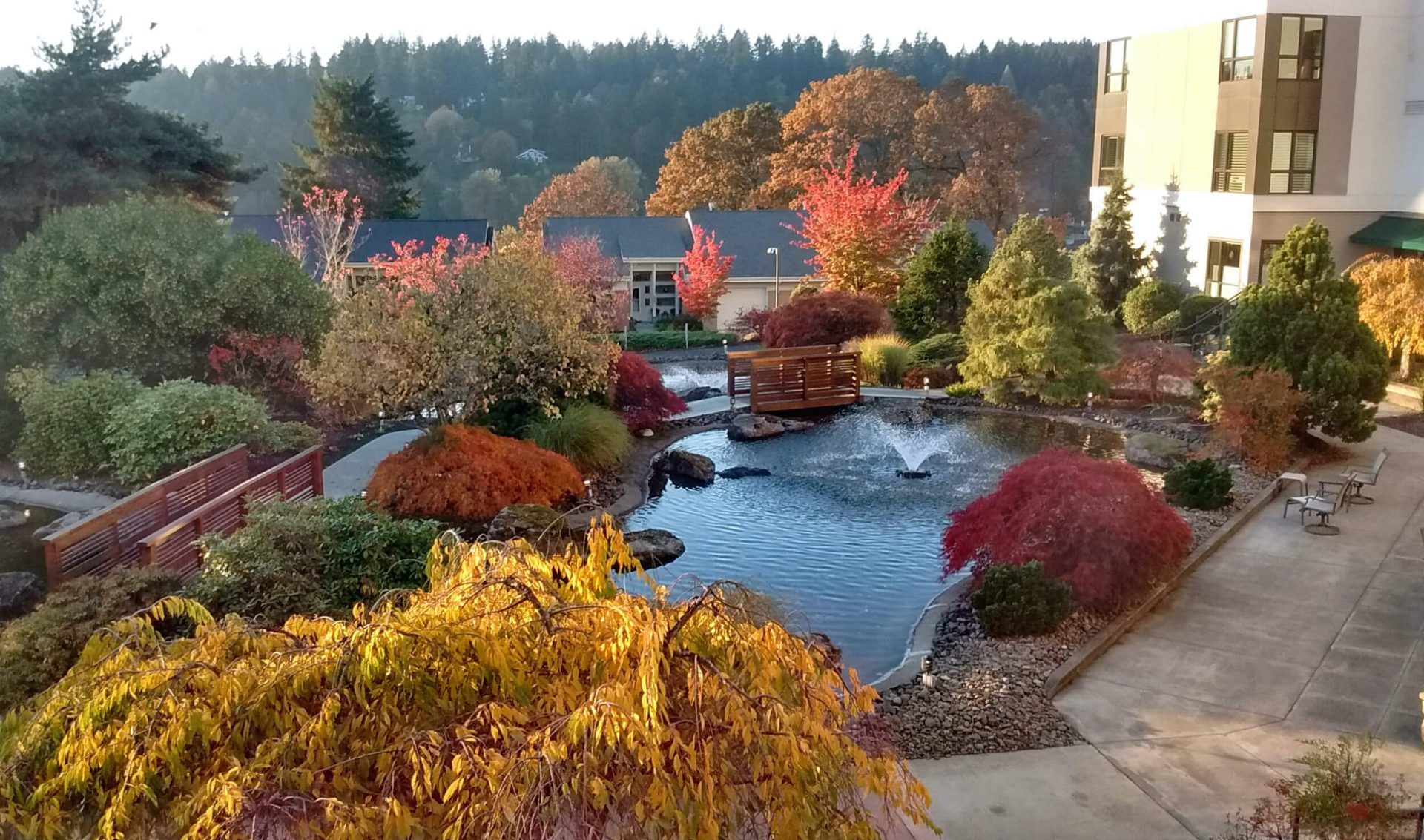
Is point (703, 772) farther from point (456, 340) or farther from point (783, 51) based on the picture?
point (783, 51)

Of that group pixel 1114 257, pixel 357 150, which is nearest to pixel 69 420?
pixel 1114 257

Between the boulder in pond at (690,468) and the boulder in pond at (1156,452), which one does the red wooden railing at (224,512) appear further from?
the boulder in pond at (1156,452)

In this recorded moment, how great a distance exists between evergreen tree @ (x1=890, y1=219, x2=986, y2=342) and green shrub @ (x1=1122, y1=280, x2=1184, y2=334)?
4.66 metres

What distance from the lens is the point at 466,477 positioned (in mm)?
14078

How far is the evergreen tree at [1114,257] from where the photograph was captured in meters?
31.2

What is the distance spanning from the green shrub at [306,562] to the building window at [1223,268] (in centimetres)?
2334

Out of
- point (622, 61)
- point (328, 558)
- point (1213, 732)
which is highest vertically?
point (622, 61)

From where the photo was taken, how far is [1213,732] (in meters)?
8.31

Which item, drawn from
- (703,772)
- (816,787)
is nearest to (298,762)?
(703,772)

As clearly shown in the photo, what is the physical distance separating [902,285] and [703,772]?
24492 millimetres

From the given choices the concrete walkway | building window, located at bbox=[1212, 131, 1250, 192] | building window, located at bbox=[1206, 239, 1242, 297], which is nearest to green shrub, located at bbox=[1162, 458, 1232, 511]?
the concrete walkway

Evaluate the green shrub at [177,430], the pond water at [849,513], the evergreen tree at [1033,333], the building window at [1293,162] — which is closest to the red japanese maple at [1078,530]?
the pond water at [849,513]

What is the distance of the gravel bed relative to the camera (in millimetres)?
8195

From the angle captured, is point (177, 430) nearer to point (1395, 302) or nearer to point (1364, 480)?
point (1364, 480)
